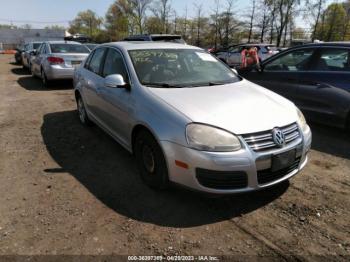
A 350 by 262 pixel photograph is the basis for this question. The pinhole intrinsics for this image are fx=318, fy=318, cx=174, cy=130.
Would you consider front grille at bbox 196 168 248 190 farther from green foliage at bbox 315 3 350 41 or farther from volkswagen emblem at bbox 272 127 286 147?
green foliage at bbox 315 3 350 41

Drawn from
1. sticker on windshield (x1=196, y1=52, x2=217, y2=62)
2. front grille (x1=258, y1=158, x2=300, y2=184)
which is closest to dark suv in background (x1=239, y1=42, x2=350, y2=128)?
sticker on windshield (x1=196, y1=52, x2=217, y2=62)

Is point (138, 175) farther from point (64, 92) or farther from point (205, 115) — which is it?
point (64, 92)

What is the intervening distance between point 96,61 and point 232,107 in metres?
2.82

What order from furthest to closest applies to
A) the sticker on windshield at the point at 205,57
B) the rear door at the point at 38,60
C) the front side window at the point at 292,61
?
the rear door at the point at 38,60
the front side window at the point at 292,61
the sticker on windshield at the point at 205,57

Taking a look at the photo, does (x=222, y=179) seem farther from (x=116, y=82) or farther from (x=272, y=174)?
(x=116, y=82)

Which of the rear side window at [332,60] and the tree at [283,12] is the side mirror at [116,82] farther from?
the tree at [283,12]

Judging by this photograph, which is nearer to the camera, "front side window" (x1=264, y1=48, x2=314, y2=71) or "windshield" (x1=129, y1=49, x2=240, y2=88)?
"windshield" (x1=129, y1=49, x2=240, y2=88)

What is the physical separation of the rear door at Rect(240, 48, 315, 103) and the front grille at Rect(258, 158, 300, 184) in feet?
9.72

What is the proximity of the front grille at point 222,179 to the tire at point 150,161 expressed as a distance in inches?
16.8

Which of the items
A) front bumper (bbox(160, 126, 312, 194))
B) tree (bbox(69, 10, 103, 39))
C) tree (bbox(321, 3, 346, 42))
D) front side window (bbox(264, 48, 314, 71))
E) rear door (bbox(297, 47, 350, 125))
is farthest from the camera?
tree (bbox(69, 10, 103, 39))

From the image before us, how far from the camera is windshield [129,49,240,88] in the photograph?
391cm

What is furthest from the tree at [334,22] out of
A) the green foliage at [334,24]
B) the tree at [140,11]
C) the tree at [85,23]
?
the tree at [85,23]

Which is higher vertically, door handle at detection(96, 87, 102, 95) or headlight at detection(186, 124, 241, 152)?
door handle at detection(96, 87, 102, 95)

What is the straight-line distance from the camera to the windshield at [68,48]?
10396 millimetres
